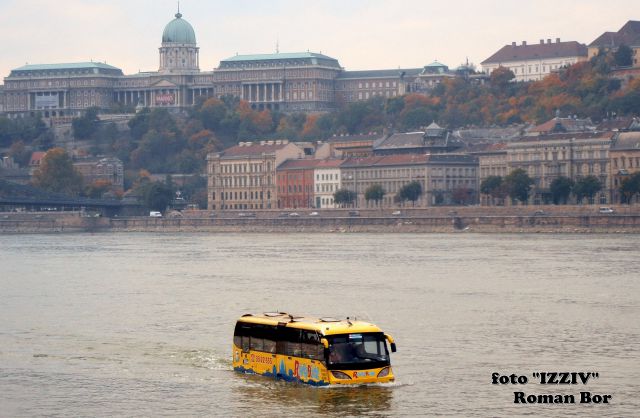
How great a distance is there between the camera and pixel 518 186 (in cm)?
11244

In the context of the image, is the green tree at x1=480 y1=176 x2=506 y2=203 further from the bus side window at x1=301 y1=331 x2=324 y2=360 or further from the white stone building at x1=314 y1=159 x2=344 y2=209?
the bus side window at x1=301 y1=331 x2=324 y2=360

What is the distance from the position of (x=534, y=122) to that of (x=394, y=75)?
189 ft

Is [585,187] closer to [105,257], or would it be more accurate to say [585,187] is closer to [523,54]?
[105,257]

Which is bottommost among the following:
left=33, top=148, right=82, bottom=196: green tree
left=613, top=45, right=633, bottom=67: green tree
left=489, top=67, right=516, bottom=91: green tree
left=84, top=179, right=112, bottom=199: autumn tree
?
left=84, top=179, right=112, bottom=199: autumn tree

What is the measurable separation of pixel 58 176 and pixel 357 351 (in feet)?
418

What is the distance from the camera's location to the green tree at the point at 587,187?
108 meters

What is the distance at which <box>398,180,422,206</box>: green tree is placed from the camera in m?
123

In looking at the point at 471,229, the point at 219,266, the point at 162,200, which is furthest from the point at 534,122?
the point at 219,266

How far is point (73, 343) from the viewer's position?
4056 cm

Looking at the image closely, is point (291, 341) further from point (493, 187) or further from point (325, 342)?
point (493, 187)

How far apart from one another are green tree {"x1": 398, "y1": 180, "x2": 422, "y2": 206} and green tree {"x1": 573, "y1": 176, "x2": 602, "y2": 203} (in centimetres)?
1604

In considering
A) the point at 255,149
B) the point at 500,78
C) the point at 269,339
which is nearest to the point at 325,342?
the point at 269,339

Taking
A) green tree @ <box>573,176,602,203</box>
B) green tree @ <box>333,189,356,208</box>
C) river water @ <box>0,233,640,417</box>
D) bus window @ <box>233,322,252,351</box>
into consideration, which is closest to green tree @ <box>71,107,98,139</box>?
green tree @ <box>333,189,356,208</box>

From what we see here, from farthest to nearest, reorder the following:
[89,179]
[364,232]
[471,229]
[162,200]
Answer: [89,179], [162,200], [364,232], [471,229]
